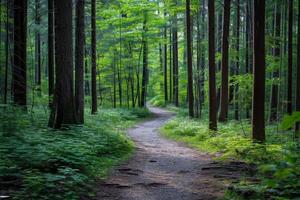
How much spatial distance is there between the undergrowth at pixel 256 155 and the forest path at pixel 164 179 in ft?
2.06

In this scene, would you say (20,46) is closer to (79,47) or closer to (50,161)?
(79,47)

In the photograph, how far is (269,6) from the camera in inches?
853

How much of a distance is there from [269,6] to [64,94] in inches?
632

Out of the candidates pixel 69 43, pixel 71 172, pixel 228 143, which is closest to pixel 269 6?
pixel 228 143

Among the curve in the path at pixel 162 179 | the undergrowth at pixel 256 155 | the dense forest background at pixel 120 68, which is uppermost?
the dense forest background at pixel 120 68

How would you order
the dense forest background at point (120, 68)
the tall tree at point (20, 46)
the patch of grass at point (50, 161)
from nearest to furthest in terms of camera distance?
the patch of grass at point (50, 161)
the dense forest background at point (120, 68)
the tall tree at point (20, 46)

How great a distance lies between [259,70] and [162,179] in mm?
4655

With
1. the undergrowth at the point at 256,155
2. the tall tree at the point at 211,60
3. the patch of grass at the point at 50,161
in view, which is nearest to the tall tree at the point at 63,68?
the patch of grass at the point at 50,161

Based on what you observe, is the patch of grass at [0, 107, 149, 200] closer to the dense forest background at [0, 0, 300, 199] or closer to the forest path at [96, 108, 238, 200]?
the dense forest background at [0, 0, 300, 199]

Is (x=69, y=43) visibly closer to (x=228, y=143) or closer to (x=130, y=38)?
(x=228, y=143)

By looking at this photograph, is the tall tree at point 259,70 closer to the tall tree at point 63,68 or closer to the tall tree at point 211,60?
the tall tree at point 211,60

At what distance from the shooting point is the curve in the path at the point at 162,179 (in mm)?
6660

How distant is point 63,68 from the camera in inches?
430

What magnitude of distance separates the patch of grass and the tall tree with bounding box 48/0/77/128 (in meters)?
0.65
